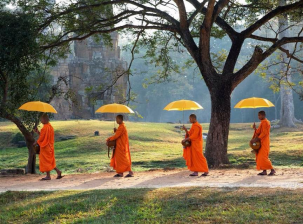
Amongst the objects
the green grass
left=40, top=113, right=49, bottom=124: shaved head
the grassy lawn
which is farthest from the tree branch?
the green grass

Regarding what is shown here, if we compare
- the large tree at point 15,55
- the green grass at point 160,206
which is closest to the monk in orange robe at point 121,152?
the large tree at point 15,55

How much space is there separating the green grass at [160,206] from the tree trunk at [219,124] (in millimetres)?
5189

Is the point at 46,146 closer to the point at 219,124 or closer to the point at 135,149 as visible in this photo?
the point at 219,124

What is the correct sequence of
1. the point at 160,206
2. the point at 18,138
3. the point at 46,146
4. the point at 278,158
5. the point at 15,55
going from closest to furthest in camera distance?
the point at 160,206, the point at 15,55, the point at 46,146, the point at 278,158, the point at 18,138

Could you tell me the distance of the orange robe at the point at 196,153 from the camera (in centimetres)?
1251

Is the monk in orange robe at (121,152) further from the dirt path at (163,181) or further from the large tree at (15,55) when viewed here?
the large tree at (15,55)

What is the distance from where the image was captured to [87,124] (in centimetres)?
Result: 3111

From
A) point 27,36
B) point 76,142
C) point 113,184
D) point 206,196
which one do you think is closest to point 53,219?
point 206,196

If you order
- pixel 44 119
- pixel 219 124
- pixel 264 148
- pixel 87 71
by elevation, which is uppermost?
pixel 87 71

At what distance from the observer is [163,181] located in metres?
11.6

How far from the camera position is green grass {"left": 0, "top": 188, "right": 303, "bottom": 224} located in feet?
24.4

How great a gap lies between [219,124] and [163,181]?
373cm

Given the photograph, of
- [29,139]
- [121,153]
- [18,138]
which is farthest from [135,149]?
[121,153]

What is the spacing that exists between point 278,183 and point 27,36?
24.6 ft
